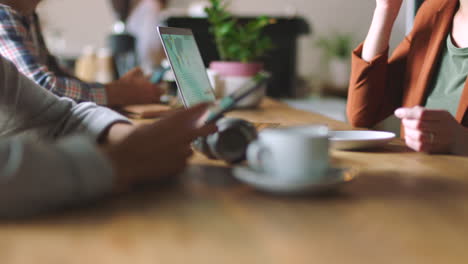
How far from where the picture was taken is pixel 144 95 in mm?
1724

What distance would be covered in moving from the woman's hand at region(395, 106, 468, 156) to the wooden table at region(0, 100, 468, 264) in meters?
0.24

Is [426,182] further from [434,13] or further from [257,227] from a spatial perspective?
[434,13]

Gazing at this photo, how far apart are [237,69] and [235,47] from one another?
0.09 meters

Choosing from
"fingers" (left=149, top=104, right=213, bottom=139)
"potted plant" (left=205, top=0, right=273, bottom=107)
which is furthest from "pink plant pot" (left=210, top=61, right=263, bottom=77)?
"fingers" (left=149, top=104, right=213, bottom=139)

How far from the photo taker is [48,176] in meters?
0.48

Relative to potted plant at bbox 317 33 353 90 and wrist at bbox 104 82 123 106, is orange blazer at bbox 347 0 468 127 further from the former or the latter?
potted plant at bbox 317 33 353 90

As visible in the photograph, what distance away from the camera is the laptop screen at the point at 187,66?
110 cm

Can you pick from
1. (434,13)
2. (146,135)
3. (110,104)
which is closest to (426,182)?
(146,135)

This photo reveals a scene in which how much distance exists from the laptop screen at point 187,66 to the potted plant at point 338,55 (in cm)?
193

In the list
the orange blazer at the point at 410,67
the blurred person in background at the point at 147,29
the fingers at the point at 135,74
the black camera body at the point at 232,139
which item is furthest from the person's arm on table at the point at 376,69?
the blurred person in background at the point at 147,29

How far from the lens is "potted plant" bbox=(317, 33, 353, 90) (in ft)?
11.1

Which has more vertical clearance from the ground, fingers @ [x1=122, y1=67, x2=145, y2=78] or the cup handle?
the cup handle

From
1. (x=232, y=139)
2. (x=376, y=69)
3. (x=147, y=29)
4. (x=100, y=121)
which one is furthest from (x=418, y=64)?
(x=147, y=29)

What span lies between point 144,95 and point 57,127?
828 mm
